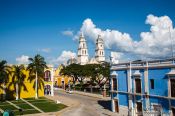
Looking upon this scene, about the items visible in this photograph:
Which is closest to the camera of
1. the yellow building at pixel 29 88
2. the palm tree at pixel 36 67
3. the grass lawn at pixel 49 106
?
the grass lawn at pixel 49 106

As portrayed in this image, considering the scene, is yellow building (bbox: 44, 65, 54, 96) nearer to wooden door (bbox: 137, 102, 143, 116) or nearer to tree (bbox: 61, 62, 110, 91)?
tree (bbox: 61, 62, 110, 91)

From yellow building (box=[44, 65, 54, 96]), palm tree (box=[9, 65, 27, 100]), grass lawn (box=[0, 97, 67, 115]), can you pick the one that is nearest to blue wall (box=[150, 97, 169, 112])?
grass lawn (box=[0, 97, 67, 115])

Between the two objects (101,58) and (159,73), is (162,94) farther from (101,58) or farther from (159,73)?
(101,58)

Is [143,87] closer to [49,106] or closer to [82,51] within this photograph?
[49,106]

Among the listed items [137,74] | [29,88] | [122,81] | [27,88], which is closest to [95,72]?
[29,88]

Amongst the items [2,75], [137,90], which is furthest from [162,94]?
[2,75]

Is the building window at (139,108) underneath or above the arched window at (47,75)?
underneath

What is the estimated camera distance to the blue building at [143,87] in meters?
31.4

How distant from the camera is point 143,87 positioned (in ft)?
117

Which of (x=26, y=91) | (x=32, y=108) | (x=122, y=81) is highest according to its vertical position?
(x=122, y=81)

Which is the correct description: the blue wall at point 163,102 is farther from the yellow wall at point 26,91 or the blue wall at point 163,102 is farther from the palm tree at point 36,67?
the yellow wall at point 26,91

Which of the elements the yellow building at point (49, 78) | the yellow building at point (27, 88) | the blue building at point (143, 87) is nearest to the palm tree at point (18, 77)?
the yellow building at point (27, 88)

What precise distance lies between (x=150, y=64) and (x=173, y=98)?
5.51 meters

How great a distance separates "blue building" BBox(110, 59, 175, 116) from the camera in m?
31.4
